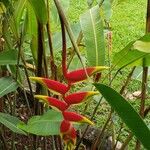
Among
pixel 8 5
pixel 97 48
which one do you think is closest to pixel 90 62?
pixel 97 48

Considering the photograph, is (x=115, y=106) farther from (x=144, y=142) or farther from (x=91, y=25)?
(x=91, y=25)

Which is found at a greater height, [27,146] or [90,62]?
[90,62]

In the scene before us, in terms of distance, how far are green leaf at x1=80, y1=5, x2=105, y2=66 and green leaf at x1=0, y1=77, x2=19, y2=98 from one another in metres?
0.35

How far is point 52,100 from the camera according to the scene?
75cm

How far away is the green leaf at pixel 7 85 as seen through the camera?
125cm

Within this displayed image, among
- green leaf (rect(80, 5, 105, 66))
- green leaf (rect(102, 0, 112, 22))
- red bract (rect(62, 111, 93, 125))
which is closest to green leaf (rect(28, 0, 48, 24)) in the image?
green leaf (rect(80, 5, 105, 66))

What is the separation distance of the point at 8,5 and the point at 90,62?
30 cm

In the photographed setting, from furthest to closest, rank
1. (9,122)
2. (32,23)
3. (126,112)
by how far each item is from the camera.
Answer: (9,122) < (32,23) < (126,112)

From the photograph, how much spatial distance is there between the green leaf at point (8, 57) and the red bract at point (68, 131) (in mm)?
449

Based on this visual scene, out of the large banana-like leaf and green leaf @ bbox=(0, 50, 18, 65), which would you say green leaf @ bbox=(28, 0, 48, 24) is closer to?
the large banana-like leaf

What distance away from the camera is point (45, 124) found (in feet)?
3.21

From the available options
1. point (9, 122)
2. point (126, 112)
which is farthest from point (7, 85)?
point (126, 112)

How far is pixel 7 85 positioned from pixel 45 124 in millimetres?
325

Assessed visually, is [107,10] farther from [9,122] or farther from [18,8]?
[9,122]
